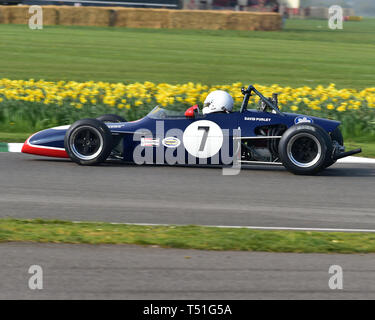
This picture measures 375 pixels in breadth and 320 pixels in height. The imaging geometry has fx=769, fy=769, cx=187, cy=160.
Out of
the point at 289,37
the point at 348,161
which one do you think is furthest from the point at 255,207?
the point at 289,37

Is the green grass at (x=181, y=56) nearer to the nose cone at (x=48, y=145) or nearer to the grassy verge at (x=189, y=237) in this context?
the nose cone at (x=48, y=145)

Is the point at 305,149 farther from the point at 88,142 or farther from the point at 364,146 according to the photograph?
the point at 364,146

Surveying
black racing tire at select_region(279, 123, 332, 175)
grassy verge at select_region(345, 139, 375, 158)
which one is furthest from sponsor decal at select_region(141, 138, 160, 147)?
grassy verge at select_region(345, 139, 375, 158)

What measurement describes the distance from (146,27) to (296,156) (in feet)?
117

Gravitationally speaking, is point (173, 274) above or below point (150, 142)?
below

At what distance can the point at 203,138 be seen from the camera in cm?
1070

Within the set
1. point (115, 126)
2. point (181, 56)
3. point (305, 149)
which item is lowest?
point (305, 149)

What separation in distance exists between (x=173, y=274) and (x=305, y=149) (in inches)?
200

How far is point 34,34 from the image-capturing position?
123 feet

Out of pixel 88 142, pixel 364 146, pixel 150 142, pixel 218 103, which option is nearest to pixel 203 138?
pixel 218 103

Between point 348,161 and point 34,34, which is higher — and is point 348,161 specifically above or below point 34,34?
below

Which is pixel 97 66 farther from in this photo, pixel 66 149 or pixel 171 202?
pixel 171 202

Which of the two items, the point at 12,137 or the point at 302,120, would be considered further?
the point at 12,137

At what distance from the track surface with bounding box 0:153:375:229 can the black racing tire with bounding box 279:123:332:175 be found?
179 millimetres
